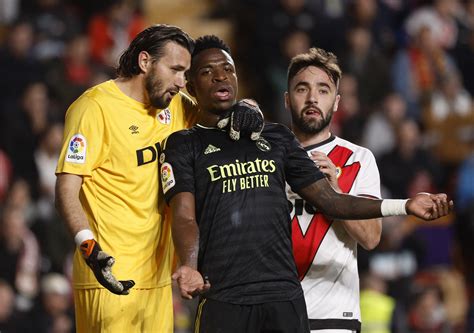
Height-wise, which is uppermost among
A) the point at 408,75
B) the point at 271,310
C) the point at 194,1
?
the point at 194,1

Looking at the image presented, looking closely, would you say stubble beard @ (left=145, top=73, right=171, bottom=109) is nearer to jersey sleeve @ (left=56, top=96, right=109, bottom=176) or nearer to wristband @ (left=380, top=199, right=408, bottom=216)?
jersey sleeve @ (left=56, top=96, right=109, bottom=176)

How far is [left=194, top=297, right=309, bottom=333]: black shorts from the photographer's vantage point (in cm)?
593

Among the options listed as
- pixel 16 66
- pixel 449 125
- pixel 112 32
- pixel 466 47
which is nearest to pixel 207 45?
pixel 16 66

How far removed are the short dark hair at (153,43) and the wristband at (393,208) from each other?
147 centimetres

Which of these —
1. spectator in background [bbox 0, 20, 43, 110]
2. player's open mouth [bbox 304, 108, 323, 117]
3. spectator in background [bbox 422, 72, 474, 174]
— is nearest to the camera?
player's open mouth [bbox 304, 108, 323, 117]

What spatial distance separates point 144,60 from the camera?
258 inches

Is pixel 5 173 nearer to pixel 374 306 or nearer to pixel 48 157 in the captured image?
pixel 48 157

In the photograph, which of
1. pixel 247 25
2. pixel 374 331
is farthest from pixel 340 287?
pixel 247 25

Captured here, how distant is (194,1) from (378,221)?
9.32m

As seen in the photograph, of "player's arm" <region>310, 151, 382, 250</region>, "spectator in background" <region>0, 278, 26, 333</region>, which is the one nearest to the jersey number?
"player's arm" <region>310, 151, 382, 250</region>

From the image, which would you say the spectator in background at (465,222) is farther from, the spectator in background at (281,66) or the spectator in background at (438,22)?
the spectator in background at (438,22)

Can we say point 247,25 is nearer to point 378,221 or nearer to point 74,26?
point 74,26

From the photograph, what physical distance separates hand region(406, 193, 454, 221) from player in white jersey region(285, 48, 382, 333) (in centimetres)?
71

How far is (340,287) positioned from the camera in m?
6.72
